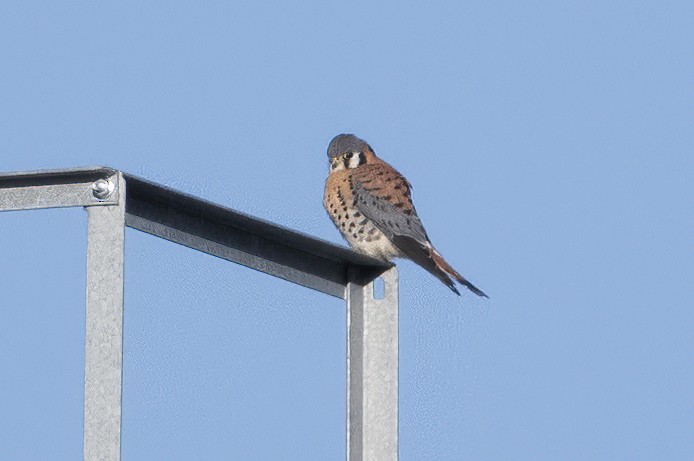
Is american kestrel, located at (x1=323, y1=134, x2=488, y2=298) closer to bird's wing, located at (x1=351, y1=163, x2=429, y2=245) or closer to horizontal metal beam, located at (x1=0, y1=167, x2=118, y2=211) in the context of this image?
bird's wing, located at (x1=351, y1=163, x2=429, y2=245)

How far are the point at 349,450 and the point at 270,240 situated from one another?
1.81ft

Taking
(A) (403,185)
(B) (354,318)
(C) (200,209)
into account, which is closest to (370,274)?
(B) (354,318)

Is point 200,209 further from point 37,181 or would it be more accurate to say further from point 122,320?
point 122,320

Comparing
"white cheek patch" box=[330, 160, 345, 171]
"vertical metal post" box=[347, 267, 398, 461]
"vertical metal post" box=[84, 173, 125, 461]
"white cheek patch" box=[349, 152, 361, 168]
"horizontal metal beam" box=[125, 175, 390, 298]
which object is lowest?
"vertical metal post" box=[84, 173, 125, 461]

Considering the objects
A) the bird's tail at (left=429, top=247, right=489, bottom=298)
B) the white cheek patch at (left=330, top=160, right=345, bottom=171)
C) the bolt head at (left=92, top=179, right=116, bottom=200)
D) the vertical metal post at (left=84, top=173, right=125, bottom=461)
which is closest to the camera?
the vertical metal post at (left=84, top=173, right=125, bottom=461)

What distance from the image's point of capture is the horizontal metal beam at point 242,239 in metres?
3.48

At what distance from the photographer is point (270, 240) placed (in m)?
4.18

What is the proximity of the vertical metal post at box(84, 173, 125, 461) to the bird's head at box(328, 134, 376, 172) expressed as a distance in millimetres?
5418

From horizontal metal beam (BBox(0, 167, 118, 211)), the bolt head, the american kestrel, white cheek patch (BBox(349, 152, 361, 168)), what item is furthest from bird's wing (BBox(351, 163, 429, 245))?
the bolt head

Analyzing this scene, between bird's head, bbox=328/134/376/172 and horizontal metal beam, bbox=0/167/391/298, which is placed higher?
bird's head, bbox=328/134/376/172

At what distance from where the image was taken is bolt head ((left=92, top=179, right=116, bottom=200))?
3162 mm

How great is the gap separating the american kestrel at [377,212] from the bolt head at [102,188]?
434 cm

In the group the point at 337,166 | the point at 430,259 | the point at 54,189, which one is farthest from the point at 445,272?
the point at 54,189

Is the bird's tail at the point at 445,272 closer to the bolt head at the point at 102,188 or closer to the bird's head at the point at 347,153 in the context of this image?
the bird's head at the point at 347,153
